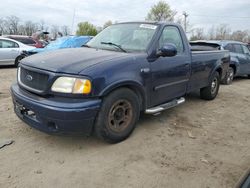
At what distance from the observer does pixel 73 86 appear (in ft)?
10.7

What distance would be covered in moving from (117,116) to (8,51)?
999 centimetres

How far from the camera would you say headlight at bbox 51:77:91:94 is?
325 centimetres

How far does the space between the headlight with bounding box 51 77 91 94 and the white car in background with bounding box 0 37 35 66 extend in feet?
32.3

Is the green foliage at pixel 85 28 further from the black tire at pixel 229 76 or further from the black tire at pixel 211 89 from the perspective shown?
the black tire at pixel 211 89

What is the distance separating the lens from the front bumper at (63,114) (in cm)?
319

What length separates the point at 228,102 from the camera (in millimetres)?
6680

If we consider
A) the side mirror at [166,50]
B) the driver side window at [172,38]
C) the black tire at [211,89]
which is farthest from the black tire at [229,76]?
the side mirror at [166,50]

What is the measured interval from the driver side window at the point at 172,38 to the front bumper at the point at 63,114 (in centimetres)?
182

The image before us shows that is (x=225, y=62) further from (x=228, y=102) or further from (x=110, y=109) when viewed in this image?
(x=110, y=109)

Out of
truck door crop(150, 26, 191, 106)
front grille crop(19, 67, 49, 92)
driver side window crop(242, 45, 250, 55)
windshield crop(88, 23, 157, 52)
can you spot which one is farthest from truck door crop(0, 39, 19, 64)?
driver side window crop(242, 45, 250, 55)

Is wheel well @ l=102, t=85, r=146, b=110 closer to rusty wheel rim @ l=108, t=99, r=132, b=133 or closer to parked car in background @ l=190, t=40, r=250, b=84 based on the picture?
rusty wheel rim @ l=108, t=99, r=132, b=133

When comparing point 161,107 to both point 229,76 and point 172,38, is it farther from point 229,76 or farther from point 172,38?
point 229,76

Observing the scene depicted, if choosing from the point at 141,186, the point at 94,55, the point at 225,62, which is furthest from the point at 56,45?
the point at 141,186

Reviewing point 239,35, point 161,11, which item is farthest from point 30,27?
point 239,35
